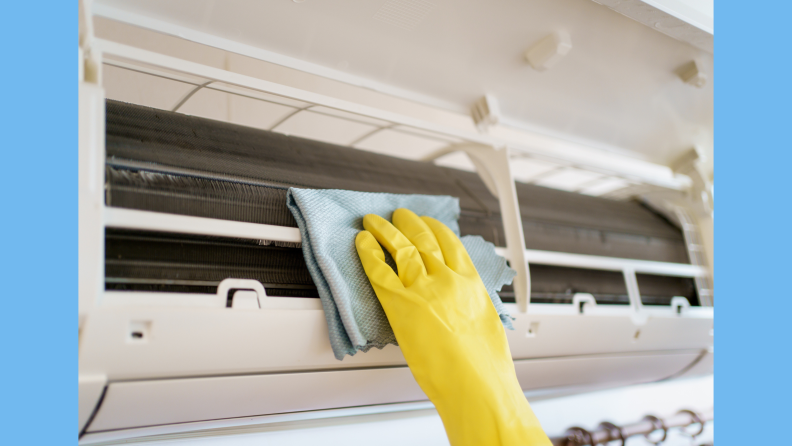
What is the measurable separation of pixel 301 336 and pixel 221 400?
0.67ft

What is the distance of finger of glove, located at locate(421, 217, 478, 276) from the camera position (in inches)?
39.8

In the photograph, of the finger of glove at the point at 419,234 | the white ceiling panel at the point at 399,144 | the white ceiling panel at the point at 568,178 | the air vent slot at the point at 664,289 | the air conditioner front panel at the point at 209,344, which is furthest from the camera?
the white ceiling panel at the point at 568,178

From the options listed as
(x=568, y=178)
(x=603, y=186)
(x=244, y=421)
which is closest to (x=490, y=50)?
(x=244, y=421)

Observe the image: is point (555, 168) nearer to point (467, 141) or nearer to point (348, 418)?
point (467, 141)

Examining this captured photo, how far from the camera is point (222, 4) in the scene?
1046 mm

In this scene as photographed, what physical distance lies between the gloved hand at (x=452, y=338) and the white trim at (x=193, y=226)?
0.55 ft

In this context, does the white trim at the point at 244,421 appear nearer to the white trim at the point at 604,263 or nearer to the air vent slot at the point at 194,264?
the air vent slot at the point at 194,264

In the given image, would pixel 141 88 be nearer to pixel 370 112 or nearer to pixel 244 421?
pixel 370 112

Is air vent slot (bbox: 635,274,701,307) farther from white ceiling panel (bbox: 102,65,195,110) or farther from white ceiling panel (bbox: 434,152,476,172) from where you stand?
white ceiling panel (bbox: 102,65,195,110)

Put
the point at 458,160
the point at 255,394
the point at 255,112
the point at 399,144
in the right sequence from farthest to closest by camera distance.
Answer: the point at 458,160 → the point at 399,144 → the point at 255,112 → the point at 255,394

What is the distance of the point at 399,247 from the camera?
996mm

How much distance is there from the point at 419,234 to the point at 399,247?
7 centimetres

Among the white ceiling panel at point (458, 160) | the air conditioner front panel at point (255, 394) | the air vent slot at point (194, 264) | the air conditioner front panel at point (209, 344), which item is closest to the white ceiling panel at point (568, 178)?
the white ceiling panel at point (458, 160)

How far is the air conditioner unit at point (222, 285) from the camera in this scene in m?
0.78
